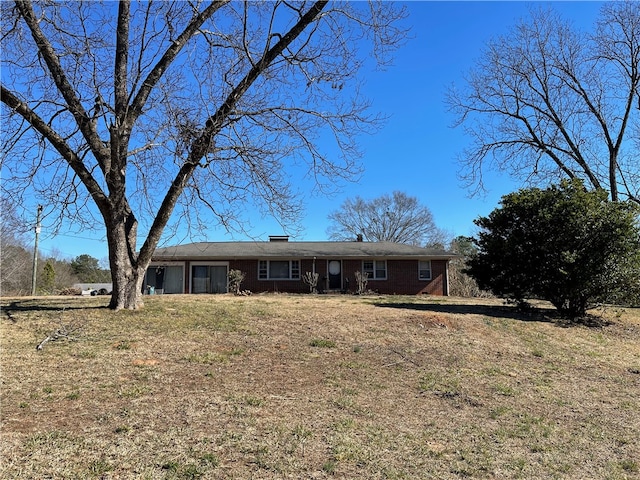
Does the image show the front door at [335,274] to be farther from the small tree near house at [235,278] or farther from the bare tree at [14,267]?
the bare tree at [14,267]

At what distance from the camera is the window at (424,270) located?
2419 centimetres

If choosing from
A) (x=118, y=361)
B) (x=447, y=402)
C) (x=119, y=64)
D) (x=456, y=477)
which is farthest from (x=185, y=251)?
(x=456, y=477)

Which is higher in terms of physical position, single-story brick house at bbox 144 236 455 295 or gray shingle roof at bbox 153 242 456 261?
gray shingle roof at bbox 153 242 456 261

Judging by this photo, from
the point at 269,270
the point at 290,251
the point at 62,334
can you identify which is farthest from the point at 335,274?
the point at 62,334

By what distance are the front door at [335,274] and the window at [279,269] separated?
177cm

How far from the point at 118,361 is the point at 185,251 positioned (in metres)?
18.7

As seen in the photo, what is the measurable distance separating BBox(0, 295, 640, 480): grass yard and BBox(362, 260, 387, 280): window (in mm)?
14259

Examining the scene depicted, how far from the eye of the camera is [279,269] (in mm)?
24281

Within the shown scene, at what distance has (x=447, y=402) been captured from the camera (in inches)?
218

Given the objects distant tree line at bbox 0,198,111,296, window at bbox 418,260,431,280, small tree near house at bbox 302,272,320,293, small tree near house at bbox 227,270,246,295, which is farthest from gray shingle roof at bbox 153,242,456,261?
distant tree line at bbox 0,198,111,296

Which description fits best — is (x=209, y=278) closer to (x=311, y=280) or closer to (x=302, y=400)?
(x=311, y=280)

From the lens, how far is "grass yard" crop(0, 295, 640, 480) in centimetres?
369

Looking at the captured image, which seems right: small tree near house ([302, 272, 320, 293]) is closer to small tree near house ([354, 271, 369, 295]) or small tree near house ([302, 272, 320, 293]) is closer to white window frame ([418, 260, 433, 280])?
small tree near house ([354, 271, 369, 295])

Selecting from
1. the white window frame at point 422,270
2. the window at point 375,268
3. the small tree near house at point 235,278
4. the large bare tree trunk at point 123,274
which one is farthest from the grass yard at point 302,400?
the white window frame at point 422,270
